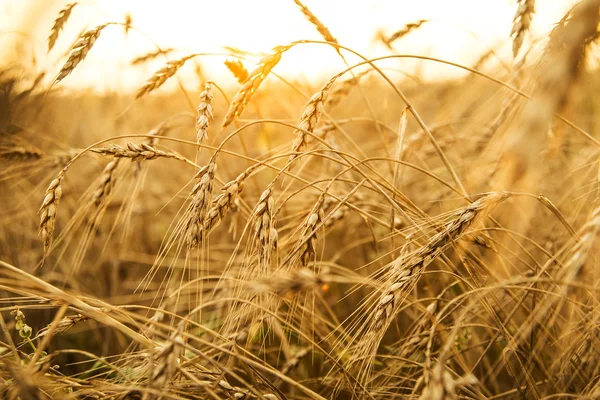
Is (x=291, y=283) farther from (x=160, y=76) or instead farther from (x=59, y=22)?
(x=59, y=22)

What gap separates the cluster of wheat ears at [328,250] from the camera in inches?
37.9

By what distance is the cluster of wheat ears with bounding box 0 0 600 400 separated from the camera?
96cm

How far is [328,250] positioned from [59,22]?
1.82 meters

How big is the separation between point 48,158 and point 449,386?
1736 mm

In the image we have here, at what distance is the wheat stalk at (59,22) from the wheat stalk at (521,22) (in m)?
1.37

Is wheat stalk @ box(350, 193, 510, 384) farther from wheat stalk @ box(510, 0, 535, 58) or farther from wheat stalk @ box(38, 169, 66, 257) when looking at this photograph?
wheat stalk @ box(38, 169, 66, 257)

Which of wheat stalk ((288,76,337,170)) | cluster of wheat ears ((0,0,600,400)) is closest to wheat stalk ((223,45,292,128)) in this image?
cluster of wheat ears ((0,0,600,400))

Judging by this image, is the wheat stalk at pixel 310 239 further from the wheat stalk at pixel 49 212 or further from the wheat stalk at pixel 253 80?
the wheat stalk at pixel 49 212

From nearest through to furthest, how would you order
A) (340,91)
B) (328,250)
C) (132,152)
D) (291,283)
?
(291,283) < (132,152) < (340,91) < (328,250)

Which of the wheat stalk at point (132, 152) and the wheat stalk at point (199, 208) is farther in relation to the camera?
the wheat stalk at point (132, 152)

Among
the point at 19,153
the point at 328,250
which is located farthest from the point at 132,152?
the point at 328,250

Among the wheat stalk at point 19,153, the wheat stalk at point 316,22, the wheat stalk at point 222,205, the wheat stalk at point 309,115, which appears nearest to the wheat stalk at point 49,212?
the wheat stalk at point 222,205

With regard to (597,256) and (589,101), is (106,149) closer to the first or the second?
(597,256)

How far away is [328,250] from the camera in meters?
2.75
